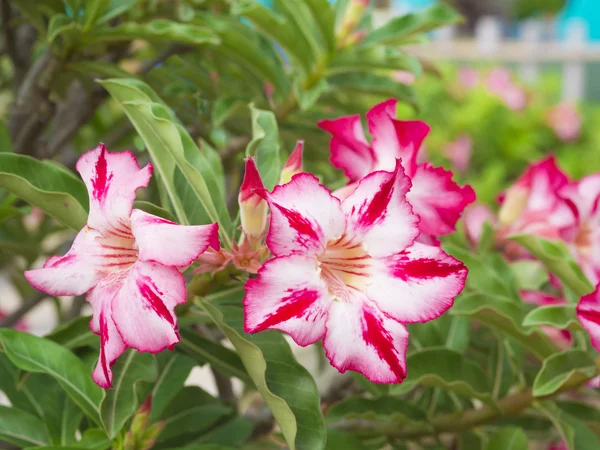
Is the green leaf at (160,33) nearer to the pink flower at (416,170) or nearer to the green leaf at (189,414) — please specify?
the pink flower at (416,170)

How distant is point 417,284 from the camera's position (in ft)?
1.48

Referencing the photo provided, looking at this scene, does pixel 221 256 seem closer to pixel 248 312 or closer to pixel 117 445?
pixel 248 312

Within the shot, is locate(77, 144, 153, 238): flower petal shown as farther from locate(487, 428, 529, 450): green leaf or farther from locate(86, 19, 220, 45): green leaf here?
locate(487, 428, 529, 450): green leaf

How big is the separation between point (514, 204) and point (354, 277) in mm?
491

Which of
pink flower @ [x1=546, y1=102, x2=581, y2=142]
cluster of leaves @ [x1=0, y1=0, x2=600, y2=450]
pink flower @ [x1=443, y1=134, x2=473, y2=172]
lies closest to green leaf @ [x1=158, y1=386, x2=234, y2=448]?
cluster of leaves @ [x1=0, y1=0, x2=600, y2=450]

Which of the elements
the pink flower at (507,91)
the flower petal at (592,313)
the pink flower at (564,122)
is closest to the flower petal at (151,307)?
the flower petal at (592,313)

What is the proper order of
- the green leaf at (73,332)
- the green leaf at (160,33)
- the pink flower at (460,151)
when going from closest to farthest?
the green leaf at (73,332) < the green leaf at (160,33) < the pink flower at (460,151)

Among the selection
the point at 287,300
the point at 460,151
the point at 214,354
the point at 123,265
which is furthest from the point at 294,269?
the point at 460,151

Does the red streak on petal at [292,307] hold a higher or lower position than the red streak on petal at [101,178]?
lower

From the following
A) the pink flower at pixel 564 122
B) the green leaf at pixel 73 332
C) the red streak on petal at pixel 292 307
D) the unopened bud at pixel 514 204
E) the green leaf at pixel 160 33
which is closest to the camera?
the red streak on petal at pixel 292 307

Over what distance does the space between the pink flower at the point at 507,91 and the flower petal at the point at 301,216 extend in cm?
→ 352

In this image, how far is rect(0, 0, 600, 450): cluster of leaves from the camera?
0.55 m

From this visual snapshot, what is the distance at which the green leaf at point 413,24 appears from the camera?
886mm

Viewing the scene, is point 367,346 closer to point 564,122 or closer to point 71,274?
point 71,274
